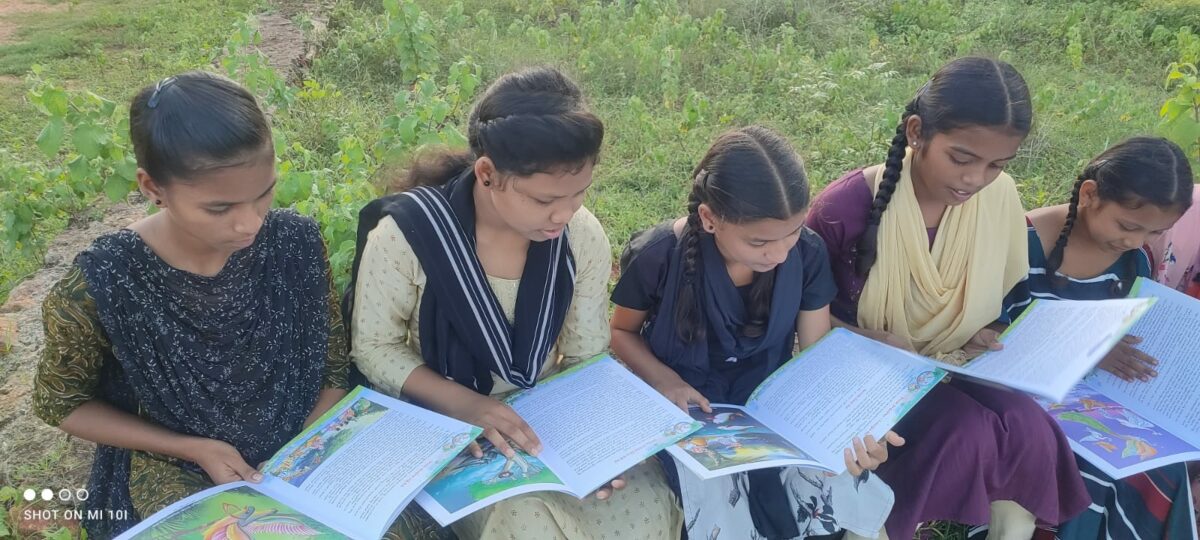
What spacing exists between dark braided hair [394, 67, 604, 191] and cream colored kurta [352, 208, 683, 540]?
296 millimetres

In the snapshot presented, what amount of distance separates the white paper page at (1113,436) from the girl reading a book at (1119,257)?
3.9 inches

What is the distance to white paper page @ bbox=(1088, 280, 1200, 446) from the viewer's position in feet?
7.18

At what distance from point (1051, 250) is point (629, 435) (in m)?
1.54

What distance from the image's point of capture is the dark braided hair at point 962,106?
7.14 feet

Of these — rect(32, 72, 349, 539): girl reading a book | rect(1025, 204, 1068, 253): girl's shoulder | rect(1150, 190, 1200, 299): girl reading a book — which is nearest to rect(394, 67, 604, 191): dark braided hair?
rect(32, 72, 349, 539): girl reading a book

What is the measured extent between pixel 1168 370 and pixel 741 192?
49.8 inches

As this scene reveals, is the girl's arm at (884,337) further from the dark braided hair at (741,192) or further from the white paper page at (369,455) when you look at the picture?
the white paper page at (369,455)

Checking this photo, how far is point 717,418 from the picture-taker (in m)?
2.06

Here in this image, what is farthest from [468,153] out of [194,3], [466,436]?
[194,3]

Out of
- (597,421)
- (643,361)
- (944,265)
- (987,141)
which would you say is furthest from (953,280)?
(597,421)

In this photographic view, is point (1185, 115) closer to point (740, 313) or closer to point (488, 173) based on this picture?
point (740, 313)

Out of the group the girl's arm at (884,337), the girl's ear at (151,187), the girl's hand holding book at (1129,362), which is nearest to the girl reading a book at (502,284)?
the girl's ear at (151,187)

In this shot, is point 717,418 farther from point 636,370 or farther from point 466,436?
point 466,436

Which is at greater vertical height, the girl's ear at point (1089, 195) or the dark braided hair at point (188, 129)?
the dark braided hair at point (188, 129)
